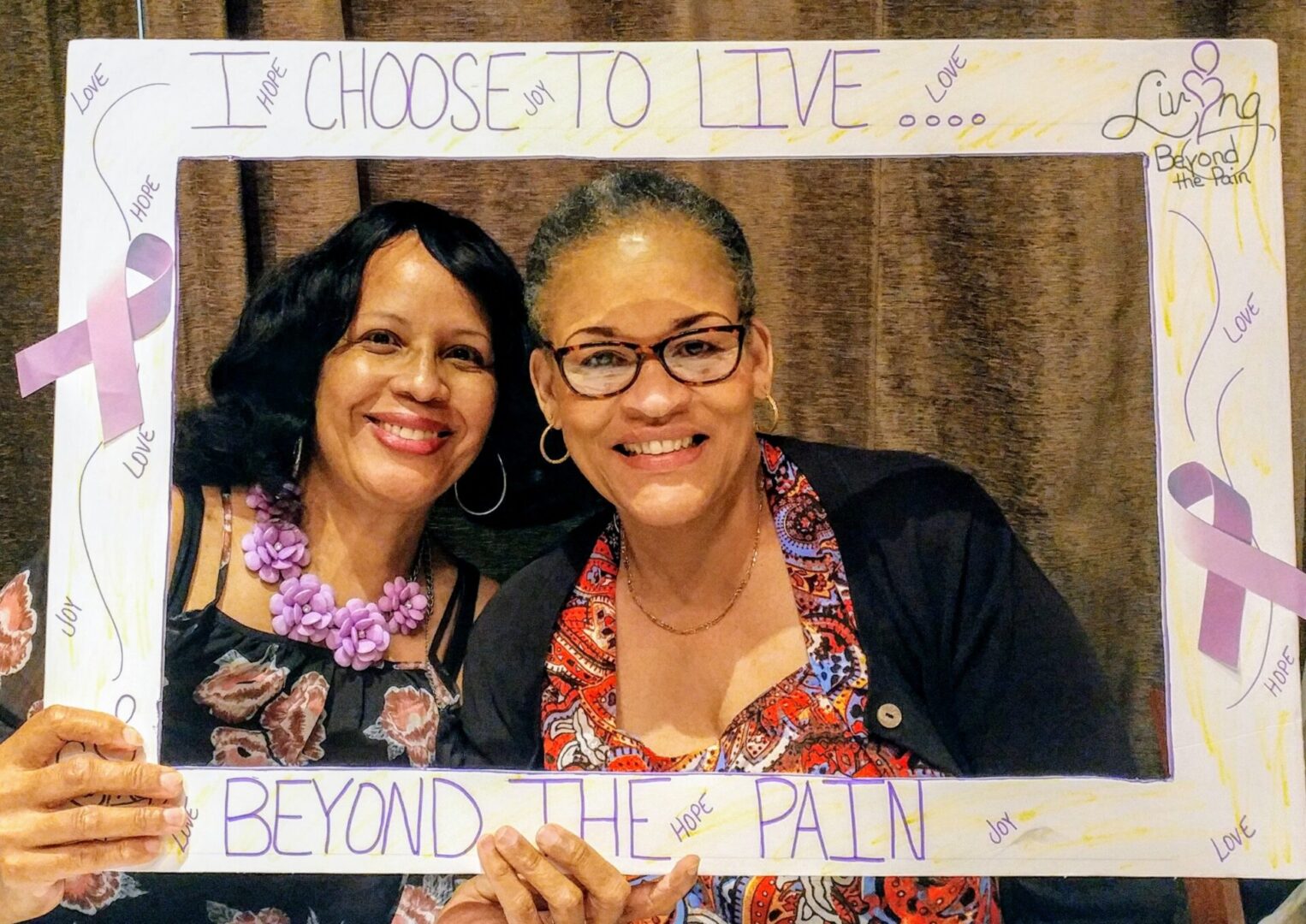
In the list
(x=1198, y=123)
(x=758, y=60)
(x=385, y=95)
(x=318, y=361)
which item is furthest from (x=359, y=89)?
(x=1198, y=123)

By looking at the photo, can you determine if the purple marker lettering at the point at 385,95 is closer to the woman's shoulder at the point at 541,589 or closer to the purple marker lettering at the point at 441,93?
the purple marker lettering at the point at 441,93

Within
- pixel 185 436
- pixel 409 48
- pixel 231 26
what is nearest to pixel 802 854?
pixel 185 436

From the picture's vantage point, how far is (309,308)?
3.02ft

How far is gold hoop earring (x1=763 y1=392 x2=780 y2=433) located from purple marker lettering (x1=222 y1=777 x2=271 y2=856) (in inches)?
22.8

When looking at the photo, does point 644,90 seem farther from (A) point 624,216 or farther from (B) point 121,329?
(B) point 121,329

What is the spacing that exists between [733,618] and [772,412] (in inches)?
7.8

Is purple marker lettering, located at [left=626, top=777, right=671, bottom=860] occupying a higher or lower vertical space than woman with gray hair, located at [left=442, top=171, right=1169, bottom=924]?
lower

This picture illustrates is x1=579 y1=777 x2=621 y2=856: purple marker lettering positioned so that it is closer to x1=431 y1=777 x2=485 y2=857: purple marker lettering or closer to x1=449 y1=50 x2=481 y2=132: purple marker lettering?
x1=431 y1=777 x2=485 y2=857: purple marker lettering

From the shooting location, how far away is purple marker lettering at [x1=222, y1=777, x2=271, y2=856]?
2.99 ft

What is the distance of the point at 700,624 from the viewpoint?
3.03ft

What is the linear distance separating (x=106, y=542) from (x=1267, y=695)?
111cm

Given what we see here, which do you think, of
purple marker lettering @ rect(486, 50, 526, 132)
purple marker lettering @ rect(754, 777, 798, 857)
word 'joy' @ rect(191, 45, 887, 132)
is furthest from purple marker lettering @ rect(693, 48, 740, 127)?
purple marker lettering @ rect(754, 777, 798, 857)

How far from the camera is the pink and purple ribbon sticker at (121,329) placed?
3.06ft

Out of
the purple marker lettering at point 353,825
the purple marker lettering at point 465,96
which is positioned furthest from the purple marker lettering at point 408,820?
the purple marker lettering at point 465,96
